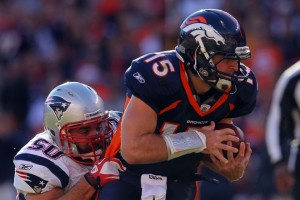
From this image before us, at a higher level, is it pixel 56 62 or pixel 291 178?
pixel 291 178

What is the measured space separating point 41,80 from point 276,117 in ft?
16.1

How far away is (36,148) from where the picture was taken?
16.4 feet

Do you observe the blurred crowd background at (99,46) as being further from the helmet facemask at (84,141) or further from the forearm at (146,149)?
the forearm at (146,149)

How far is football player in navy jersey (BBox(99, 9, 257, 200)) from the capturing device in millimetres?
4512

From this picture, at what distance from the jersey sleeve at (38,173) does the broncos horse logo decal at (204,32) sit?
3.40 ft

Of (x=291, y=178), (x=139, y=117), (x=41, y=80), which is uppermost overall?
(x=139, y=117)

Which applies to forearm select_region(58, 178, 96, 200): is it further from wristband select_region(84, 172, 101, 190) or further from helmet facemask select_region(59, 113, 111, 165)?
helmet facemask select_region(59, 113, 111, 165)

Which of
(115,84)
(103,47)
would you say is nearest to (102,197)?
(115,84)

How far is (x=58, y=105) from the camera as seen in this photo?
16.7 ft

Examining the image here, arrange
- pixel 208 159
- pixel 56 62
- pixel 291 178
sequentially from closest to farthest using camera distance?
pixel 208 159 < pixel 291 178 < pixel 56 62

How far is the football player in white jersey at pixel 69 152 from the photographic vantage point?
485 cm

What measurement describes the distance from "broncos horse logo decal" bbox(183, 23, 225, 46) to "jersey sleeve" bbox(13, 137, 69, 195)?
1035mm

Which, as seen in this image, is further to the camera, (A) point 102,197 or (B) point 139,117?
(A) point 102,197

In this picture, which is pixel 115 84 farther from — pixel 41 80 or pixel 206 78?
pixel 206 78
